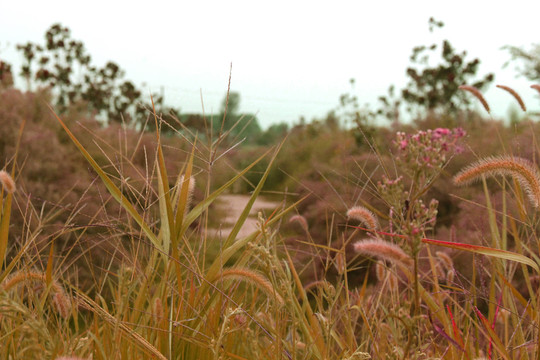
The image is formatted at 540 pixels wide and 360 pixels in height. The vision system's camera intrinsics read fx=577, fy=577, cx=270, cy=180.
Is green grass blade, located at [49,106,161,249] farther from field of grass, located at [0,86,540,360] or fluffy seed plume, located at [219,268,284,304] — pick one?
fluffy seed plume, located at [219,268,284,304]

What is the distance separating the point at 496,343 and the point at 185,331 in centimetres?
82

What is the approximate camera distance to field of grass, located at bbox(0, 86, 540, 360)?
1.37m

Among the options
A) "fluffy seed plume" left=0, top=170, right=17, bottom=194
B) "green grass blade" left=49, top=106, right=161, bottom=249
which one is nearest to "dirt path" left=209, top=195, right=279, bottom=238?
"green grass blade" left=49, top=106, right=161, bottom=249

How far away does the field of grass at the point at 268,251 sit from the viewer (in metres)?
1.37

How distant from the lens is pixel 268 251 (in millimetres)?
1279

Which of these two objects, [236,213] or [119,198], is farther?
[236,213]

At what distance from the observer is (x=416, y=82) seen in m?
13.2

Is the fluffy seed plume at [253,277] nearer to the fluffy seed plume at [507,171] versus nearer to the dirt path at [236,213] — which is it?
the fluffy seed plume at [507,171]

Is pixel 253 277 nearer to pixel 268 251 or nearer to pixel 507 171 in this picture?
pixel 268 251

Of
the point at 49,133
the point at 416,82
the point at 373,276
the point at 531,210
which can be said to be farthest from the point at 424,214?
the point at 416,82

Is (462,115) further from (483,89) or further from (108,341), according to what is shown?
(108,341)

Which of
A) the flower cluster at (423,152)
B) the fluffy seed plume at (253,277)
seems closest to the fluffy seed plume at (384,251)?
the flower cluster at (423,152)

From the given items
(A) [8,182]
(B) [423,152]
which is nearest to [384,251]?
(B) [423,152]

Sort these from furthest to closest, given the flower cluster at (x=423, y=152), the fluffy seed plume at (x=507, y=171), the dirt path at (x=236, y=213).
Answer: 1. the dirt path at (x=236, y=213)
2. the fluffy seed plume at (x=507, y=171)
3. the flower cluster at (x=423, y=152)
